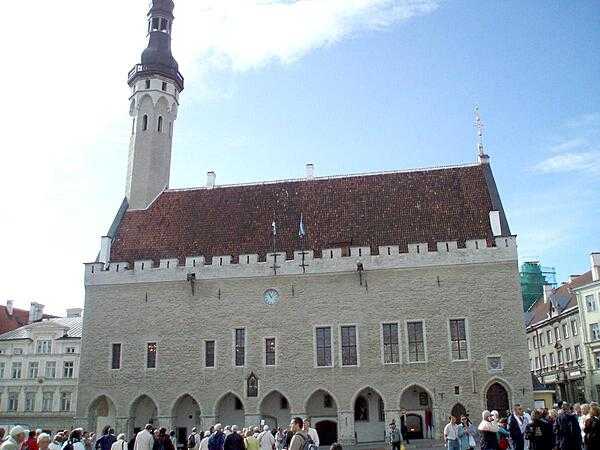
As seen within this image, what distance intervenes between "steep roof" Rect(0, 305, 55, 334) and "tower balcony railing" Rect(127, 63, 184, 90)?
2116 centimetres

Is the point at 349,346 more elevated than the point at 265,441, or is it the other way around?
the point at 349,346

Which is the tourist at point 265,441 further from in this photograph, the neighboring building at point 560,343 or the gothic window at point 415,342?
the neighboring building at point 560,343

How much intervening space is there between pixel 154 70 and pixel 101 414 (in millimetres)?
18172

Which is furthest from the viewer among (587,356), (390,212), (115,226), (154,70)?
(587,356)

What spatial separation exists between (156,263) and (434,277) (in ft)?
40.9

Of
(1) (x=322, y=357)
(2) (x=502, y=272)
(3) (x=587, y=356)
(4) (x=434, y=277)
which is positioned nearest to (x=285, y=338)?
(1) (x=322, y=357)

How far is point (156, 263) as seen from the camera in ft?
94.5

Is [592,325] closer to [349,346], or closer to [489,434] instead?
[349,346]

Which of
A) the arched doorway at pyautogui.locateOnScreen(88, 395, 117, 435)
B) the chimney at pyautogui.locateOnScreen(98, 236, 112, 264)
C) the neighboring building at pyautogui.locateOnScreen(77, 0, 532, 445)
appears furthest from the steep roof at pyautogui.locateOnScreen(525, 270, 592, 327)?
the arched doorway at pyautogui.locateOnScreen(88, 395, 117, 435)

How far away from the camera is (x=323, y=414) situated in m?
26.3

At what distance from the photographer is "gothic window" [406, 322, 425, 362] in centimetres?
2553

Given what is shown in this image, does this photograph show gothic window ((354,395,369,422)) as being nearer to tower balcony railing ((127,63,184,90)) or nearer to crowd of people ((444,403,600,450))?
crowd of people ((444,403,600,450))

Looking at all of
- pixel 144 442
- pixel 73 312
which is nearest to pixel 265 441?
pixel 144 442

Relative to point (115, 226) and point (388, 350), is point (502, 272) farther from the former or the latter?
point (115, 226)
